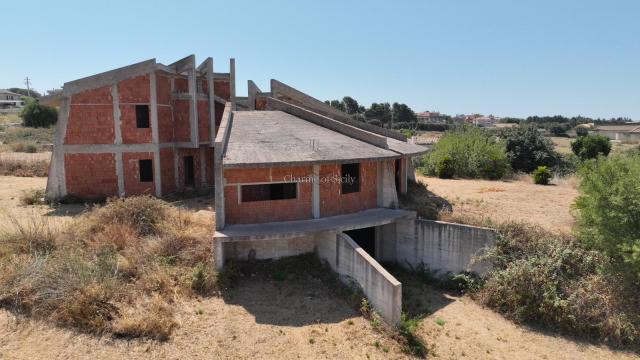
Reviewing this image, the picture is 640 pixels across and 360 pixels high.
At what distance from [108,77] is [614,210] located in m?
21.0

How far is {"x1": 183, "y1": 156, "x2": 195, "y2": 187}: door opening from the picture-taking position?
76.0ft

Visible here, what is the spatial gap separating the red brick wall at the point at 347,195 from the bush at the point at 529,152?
22.3 metres

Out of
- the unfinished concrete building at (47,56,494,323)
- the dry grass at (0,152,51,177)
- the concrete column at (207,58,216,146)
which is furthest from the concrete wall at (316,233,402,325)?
the dry grass at (0,152,51,177)

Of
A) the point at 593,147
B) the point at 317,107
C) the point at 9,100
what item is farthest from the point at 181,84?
the point at 9,100

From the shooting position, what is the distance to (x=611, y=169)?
11984 millimetres

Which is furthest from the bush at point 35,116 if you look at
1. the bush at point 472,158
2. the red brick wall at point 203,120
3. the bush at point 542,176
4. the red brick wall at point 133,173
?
the bush at point 542,176

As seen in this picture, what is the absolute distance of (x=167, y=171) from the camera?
21531 mm

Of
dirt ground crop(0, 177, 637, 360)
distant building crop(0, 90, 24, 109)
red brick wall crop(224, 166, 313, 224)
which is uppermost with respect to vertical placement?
distant building crop(0, 90, 24, 109)

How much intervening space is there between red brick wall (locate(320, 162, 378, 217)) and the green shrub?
15.5 metres

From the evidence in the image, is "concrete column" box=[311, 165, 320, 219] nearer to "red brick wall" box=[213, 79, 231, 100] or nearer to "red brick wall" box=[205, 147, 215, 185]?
"red brick wall" box=[205, 147, 215, 185]

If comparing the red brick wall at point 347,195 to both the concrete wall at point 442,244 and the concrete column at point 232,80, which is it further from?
the concrete column at point 232,80

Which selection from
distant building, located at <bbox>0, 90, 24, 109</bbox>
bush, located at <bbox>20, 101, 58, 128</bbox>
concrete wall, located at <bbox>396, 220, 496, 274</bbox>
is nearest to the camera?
concrete wall, located at <bbox>396, 220, 496, 274</bbox>

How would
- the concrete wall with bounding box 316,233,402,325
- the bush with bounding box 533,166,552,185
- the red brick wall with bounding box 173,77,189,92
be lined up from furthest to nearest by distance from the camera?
the bush with bounding box 533,166,552,185
the red brick wall with bounding box 173,77,189,92
the concrete wall with bounding box 316,233,402,325

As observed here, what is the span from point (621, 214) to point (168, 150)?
19.8 meters
